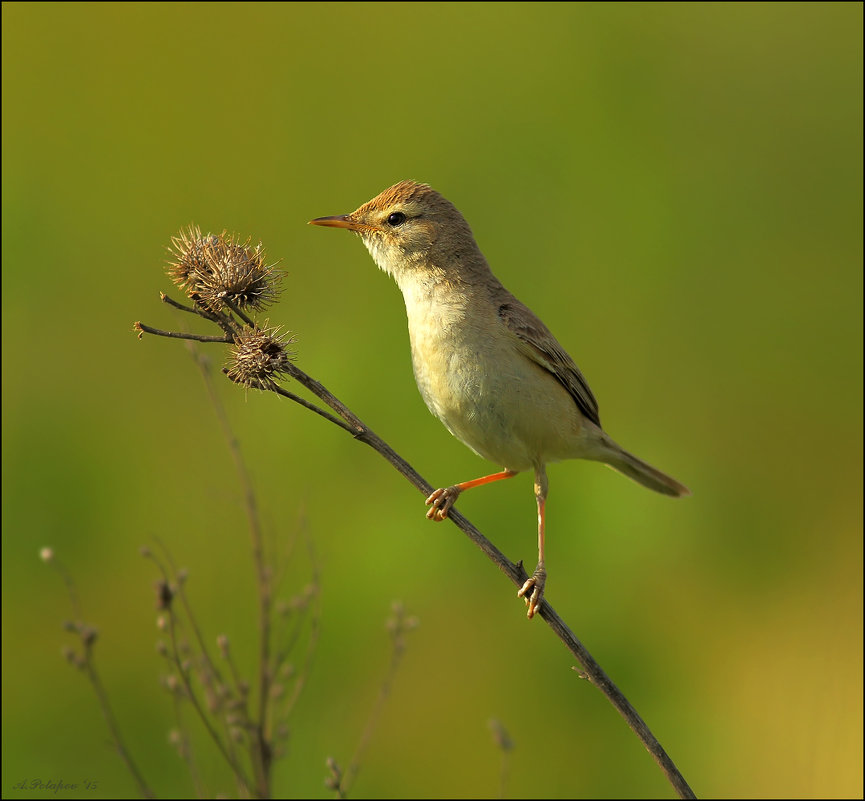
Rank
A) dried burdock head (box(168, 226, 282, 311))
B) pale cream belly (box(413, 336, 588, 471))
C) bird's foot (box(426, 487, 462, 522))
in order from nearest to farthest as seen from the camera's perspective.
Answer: dried burdock head (box(168, 226, 282, 311)), bird's foot (box(426, 487, 462, 522)), pale cream belly (box(413, 336, 588, 471))

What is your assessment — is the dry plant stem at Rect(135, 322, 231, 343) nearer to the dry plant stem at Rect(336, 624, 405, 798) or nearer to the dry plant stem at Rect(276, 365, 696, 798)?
the dry plant stem at Rect(276, 365, 696, 798)

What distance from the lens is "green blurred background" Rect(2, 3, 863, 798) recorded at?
16.6 ft

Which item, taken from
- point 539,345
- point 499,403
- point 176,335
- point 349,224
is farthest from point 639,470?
point 176,335

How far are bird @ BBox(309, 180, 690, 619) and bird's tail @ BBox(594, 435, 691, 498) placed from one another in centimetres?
1

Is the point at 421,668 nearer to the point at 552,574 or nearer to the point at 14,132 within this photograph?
the point at 552,574

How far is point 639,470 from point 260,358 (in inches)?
95.9

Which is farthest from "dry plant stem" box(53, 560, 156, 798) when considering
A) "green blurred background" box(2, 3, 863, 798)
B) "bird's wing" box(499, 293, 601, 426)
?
"bird's wing" box(499, 293, 601, 426)

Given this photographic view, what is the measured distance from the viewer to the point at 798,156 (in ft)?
26.1

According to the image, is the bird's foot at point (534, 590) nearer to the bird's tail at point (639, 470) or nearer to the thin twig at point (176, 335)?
the bird's tail at point (639, 470)

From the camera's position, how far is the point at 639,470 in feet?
14.9

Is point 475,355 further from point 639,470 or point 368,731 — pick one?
point 368,731

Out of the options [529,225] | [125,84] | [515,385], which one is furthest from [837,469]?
[125,84]

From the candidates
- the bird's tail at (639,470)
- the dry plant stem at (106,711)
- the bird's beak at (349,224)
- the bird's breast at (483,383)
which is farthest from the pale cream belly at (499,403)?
the dry plant stem at (106,711)

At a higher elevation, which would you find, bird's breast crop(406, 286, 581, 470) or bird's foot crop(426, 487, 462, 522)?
bird's breast crop(406, 286, 581, 470)
